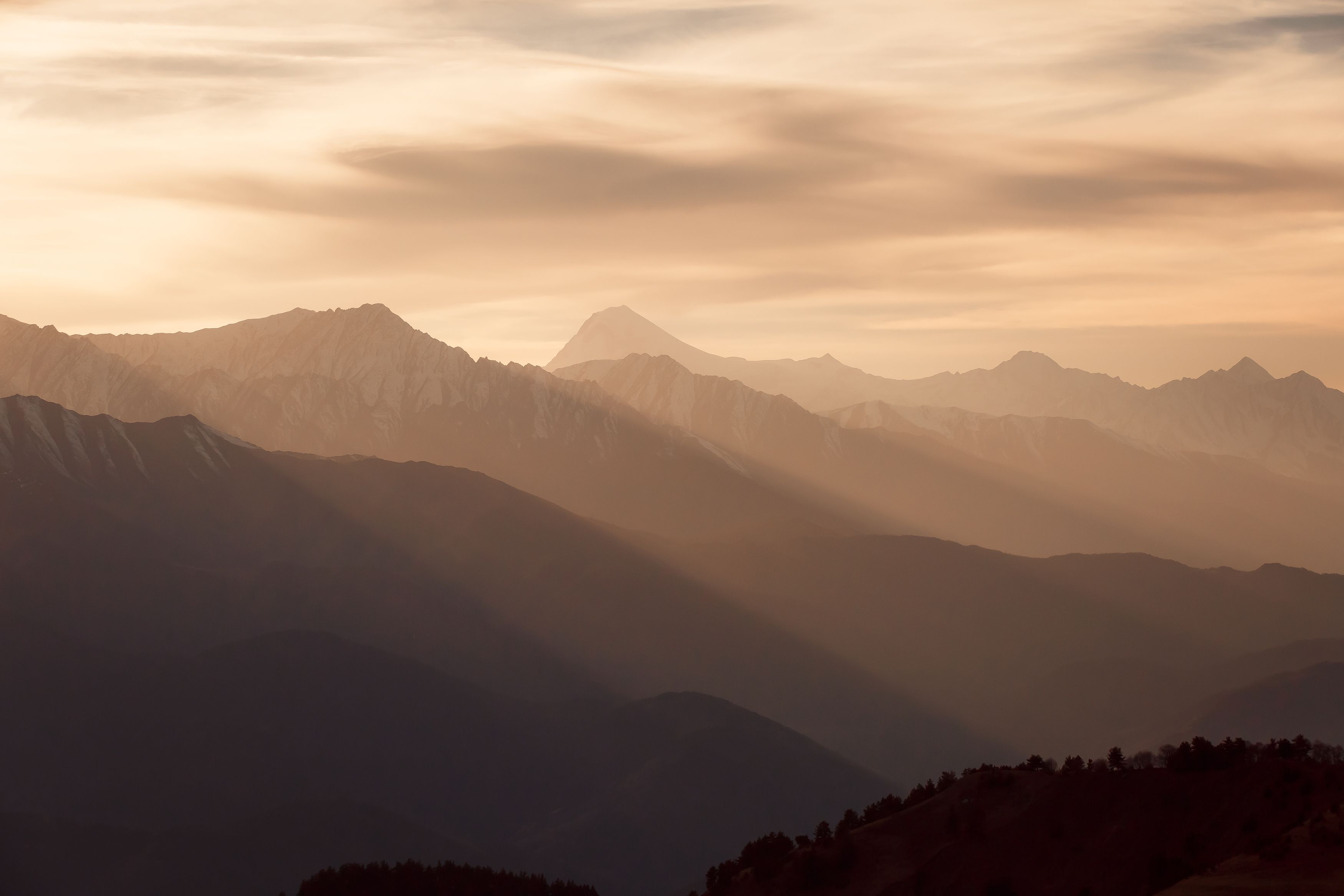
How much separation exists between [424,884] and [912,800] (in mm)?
87864

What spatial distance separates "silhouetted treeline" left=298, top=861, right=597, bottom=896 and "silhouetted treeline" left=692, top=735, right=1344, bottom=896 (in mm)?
75075

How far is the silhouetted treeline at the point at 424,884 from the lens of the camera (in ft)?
500

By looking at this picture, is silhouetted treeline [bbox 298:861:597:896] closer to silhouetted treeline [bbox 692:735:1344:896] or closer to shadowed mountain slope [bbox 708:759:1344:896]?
silhouetted treeline [bbox 692:735:1344:896]

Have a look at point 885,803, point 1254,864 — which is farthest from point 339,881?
point 1254,864

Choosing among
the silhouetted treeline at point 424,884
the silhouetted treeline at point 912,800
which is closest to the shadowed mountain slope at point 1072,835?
the silhouetted treeline at point 912,800

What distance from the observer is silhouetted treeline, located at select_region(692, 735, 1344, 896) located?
69375 mm

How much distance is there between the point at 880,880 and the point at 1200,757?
17.0 meters

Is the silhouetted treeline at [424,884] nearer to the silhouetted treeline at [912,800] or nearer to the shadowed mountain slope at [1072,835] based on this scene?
the silhouetted treeline at [912,800]

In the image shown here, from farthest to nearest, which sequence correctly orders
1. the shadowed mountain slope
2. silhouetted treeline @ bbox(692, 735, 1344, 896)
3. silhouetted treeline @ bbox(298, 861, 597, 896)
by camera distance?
1. silhouetted treeline @ bbox(298, 861, 597, 896)
2. silhouetted treeline @ bbox(692, 735, 1344, 896)
3. the shadowed mountain slope

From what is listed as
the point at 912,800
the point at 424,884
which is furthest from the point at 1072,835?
the point at 424,884

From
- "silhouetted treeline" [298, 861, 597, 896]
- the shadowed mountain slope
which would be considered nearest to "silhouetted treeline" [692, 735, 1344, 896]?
the shadowed mountain slope

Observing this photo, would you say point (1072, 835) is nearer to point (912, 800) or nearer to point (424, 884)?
point (912, 800)

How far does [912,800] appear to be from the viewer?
83312 millimetres

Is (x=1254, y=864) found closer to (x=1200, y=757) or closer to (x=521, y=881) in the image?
(x=1200, y=757)
